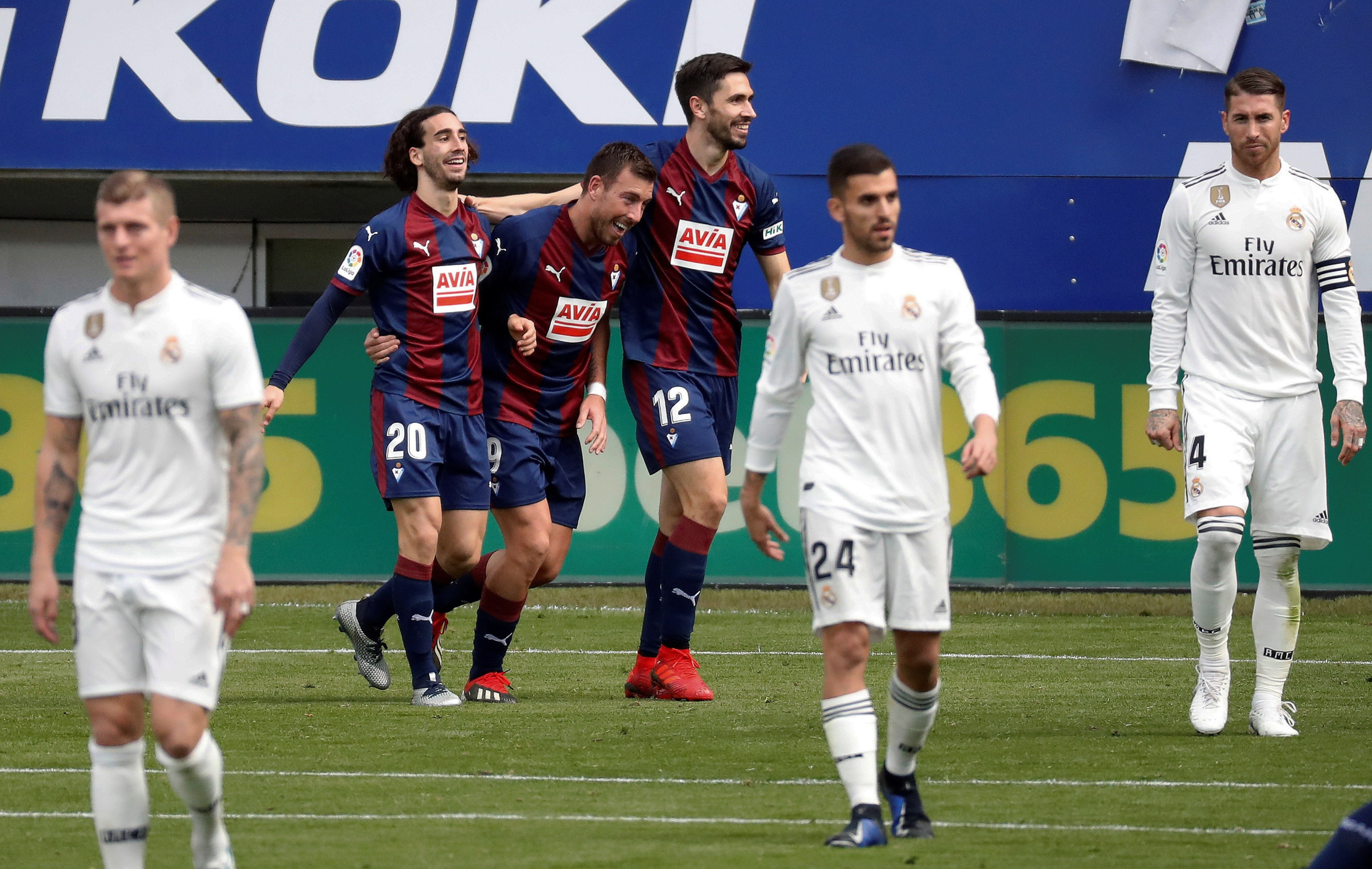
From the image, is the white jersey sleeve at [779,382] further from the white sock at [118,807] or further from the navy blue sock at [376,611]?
the navy blue sock at [376,611]

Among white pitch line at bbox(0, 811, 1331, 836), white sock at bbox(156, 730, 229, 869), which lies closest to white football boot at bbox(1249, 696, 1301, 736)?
white pitch line at bbox(0, 811, 1331, 836)

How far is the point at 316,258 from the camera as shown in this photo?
661 inches

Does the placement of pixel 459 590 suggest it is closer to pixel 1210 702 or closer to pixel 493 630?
pixel 493 630

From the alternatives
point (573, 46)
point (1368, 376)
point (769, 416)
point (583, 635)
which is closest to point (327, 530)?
point (583, 635)

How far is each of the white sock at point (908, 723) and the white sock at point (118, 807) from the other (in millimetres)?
1966

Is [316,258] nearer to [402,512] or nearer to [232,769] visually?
[402,512]

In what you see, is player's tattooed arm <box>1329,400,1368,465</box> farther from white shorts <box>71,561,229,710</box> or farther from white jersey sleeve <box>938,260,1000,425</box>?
white shorts <box>71,561,229,710</box>

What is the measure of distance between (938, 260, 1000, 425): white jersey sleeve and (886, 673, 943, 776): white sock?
748mm

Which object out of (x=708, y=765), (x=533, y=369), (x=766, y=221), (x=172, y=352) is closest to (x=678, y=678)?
(x=533, y=369)

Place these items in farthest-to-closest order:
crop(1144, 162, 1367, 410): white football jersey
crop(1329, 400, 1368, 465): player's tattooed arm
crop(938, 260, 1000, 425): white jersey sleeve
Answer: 1. crop(1144, 162, 1367, 410): white football jersey
2. crop(1329, 400, 1368, 465): player's tattooed arm
3. crop(938, 260, 1000, 425): white jersey sleeve

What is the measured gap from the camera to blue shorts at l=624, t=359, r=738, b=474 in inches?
325

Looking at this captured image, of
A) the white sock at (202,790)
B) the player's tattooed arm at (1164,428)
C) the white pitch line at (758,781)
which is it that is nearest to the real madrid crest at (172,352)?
the white sock at (202,790)

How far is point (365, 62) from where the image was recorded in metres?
15.1

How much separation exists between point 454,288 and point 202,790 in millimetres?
3781
